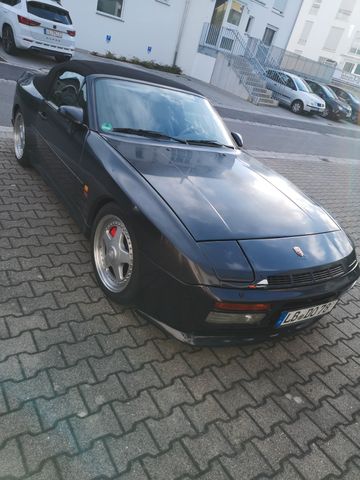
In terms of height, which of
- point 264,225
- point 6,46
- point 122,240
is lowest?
Answer: point 6,46

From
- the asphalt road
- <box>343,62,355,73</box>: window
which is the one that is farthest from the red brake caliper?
<box>343,62,355,73</box>: window

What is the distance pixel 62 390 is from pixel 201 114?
284 cm

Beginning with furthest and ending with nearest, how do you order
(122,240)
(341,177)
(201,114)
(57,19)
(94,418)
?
(57,19) → (341,177) → (201,114) → (122,240) → (94,418)

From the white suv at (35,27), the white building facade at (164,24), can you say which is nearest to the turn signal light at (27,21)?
the white suv at (35,27)

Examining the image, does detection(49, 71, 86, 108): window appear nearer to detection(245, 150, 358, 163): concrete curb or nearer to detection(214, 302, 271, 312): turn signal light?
detection(214, 302, 271, 312): turn signal light

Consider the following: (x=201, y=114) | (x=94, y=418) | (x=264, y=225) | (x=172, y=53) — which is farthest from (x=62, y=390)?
(x=172, y=53)

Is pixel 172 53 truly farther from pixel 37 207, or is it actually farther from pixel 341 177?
pixel 37 207

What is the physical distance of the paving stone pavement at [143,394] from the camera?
1984 millimetres

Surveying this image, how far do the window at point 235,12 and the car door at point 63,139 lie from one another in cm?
2135

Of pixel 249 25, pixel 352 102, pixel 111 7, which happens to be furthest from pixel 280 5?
pixel 111 7

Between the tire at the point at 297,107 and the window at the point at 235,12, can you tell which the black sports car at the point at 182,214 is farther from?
the window at the point at 235,12

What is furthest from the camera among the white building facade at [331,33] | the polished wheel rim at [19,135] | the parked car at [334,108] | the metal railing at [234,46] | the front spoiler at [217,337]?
the white building facade at [331,33]

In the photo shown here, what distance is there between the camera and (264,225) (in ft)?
8.83

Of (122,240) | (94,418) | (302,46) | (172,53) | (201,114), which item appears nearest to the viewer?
(94,418)
